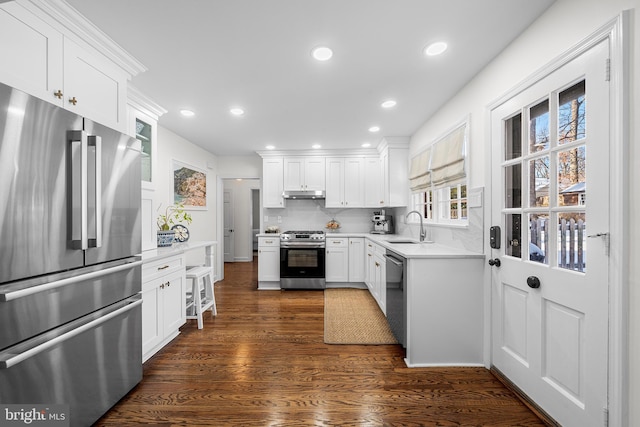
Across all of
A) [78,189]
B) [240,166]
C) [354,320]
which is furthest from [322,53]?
[240,166]

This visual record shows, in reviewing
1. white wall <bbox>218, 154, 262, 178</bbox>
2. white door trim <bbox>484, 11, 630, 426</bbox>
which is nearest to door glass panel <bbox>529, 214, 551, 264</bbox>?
white door trim <bbox>484, 11, 630, 426</bbox>

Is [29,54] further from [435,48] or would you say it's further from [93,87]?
[435,48]

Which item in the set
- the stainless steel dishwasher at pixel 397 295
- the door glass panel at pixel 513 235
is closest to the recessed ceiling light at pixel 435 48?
the door glass panel at pixel 513 235

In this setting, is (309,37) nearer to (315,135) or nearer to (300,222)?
(315,135)

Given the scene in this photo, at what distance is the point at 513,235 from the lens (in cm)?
190

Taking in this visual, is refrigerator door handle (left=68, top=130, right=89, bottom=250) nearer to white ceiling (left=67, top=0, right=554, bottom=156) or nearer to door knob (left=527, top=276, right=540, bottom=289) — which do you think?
white ceiling (left=67, top=0, right=554, bottom=156)

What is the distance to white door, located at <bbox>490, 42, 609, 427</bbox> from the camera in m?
1.28

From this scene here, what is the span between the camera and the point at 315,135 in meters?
4.01

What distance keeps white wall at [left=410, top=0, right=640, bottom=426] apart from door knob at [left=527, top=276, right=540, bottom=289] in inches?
18.6

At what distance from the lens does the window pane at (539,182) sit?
1611 millimetres

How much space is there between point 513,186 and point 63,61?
9.78ft

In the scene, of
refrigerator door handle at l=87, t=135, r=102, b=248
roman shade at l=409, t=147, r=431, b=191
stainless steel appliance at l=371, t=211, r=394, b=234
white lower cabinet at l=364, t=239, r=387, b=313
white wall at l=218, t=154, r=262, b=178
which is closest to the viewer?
refrigerator door handle at l=87, t=135, r=102, b=248

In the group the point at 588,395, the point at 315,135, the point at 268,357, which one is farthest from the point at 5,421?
the point at 315,135

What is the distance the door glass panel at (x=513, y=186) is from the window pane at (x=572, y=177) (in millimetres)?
316
